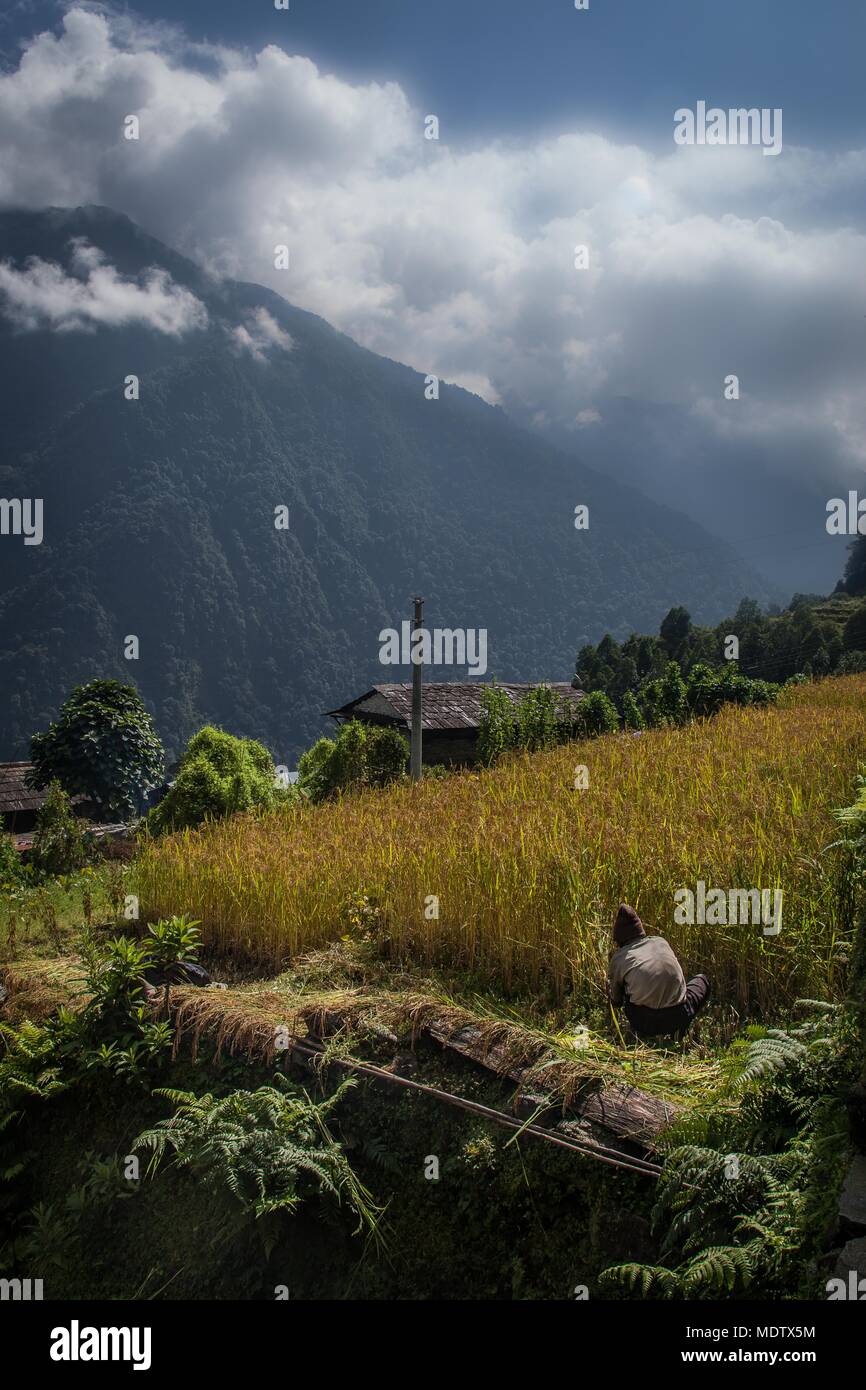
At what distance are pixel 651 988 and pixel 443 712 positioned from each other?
28449 millimetres

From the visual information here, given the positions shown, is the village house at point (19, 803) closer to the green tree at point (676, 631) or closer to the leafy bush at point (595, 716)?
the leafy bush at point (595, 716)

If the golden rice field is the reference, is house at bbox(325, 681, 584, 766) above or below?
above

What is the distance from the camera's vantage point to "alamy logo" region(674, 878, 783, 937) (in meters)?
5.68

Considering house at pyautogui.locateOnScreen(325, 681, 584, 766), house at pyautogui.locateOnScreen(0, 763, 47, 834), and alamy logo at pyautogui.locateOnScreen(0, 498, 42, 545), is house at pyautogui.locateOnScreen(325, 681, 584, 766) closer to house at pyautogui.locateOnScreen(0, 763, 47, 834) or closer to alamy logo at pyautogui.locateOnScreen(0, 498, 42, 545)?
house at pyautogui.locateOnScreen(0, 763, 47, 834)

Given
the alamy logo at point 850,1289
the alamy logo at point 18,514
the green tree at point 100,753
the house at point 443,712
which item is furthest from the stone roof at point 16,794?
the alamy logo at point 850,1289

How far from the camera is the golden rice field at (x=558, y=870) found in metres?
5.73

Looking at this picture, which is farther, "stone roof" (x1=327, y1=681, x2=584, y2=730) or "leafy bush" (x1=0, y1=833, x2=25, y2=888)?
"stone roof" (x1=327, y1=681, x2=584, y2=730)

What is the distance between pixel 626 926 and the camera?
5266 millimetres

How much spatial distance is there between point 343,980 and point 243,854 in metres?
2.66
